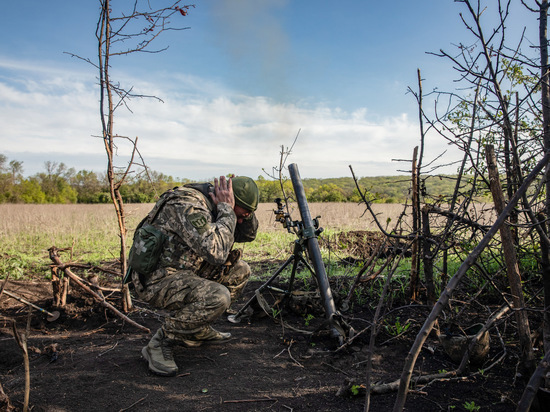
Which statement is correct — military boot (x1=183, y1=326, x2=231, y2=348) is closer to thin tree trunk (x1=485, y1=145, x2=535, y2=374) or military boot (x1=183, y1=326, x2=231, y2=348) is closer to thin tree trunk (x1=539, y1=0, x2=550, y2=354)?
thin tree trunk (x1=485, y1=145, x2=535, y2=374)

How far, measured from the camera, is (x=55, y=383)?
2.55 meters

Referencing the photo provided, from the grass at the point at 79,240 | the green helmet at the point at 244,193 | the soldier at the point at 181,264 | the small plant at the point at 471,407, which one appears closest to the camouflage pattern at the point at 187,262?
the soldier at the point at 181,264

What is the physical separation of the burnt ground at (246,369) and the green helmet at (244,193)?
3.93 ft

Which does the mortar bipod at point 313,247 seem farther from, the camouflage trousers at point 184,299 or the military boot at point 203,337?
the military boot at point 203,337

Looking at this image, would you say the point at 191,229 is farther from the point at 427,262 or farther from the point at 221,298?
the point at 427,262

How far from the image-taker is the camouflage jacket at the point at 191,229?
286 cm

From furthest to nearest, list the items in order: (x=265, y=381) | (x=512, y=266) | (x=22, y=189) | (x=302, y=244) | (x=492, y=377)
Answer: (x=22, y=189)
(x=302, y=244)
(x=265, y=381)
(x=492, y=377)
(x=512, y=266)

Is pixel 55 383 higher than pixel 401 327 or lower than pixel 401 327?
lower

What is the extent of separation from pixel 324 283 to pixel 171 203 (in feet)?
4.81

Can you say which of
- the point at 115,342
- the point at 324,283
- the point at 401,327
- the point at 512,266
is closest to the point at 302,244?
the point at 324,283

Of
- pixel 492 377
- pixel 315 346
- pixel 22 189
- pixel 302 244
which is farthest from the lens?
pixel 22 189

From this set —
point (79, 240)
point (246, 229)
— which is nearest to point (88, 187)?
point (79, 240)

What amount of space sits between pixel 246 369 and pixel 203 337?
582 mm

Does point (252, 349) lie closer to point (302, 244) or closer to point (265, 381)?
point (265, 381)
